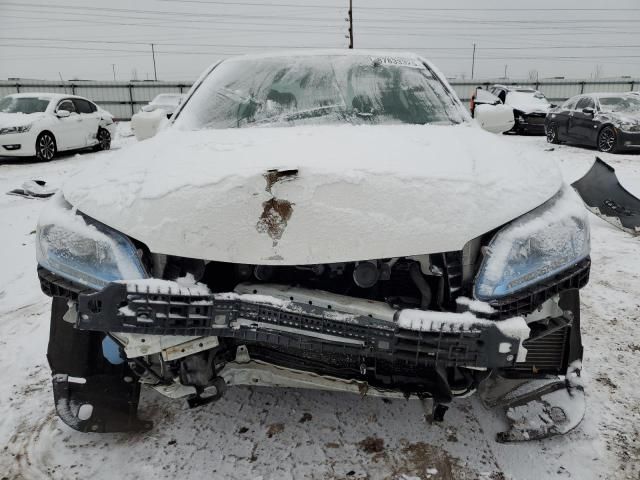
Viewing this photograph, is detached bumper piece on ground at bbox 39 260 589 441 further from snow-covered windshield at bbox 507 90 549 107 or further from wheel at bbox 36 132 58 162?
snow-covered windshield at bbox 507 90 549 107

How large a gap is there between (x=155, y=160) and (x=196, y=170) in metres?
0.30

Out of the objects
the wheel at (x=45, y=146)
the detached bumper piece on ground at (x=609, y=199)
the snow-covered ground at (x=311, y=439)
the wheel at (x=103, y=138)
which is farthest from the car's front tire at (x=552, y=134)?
the wheel at (x=45, y=146)

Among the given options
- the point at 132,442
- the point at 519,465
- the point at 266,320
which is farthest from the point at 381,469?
the point at 132,442

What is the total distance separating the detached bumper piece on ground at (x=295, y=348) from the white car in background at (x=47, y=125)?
30.9 ft

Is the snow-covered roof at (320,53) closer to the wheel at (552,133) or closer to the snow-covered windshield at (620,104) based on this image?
the snow-covered windshield at (620,104)

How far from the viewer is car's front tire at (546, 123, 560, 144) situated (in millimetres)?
12703

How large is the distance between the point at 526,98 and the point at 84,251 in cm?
1697

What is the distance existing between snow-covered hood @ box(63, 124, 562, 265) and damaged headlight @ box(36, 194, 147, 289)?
5cm

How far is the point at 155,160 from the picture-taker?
1998 millimetres

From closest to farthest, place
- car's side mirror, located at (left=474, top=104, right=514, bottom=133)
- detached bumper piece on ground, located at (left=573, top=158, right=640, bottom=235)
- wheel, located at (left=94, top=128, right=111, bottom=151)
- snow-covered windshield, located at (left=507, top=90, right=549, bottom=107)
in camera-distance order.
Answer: car's side mirror, located at (left=474, top=104, right=514, bottom=133) < detached bumper piece on ground, located at (left=573, top=158, right=640, bottom=235) < wheel, located at (left=94, top=128, right=111, bottom=151) < snow-covered windshield, located at (left=507, top=90, right=549, bottom=107)

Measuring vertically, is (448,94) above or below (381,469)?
above

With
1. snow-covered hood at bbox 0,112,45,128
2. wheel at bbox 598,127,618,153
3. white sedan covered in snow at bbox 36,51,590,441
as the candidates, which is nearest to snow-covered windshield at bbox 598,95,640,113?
wheel at bbox 598,127,618,153

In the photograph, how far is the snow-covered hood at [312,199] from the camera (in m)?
1.57

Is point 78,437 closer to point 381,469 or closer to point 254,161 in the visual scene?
point 381,469
